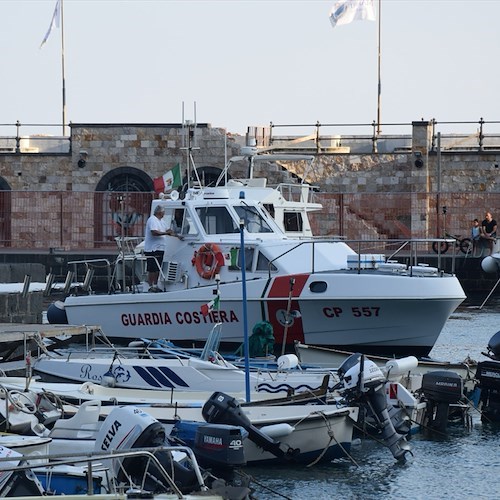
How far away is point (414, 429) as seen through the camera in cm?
1521

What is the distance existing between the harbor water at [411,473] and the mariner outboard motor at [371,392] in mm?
300

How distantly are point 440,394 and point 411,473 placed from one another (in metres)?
1.83

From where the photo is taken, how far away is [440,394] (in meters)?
15.2

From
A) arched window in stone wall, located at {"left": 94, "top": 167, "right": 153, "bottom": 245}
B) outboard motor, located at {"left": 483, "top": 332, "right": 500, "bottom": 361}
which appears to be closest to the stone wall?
arched window in stone wall, located at {"left": 94, "top": 167, "right": 153, "bottom": 245}

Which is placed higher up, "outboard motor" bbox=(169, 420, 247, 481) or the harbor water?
"outboard motor" bbox=(169, 420, 247, 481)

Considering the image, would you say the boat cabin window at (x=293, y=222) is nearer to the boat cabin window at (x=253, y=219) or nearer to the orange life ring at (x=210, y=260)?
the boat cabin window at (x=253, y=219)

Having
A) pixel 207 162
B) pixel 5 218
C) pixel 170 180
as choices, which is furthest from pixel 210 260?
pixel 5 218

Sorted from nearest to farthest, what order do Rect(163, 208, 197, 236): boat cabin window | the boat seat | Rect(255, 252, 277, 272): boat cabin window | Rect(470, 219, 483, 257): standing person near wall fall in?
the boat seat
Rect(255, 252, 277, 272): boat cabin window
Rect(163, 208, 197, 236): boat cabin window
Rect(470, 219, 483, 257): standing person near wall

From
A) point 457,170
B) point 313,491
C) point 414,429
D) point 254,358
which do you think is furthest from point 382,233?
point 313,491

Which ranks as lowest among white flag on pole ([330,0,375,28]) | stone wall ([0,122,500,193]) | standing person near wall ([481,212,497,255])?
standing person near wall ([481,212,497,255])

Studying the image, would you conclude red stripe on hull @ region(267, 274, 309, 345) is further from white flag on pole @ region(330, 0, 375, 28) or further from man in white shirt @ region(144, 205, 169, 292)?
white flag on pole @ region(330, 0, 375, 28)

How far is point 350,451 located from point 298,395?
2.66 ft

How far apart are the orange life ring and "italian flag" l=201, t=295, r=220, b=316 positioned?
535 mm

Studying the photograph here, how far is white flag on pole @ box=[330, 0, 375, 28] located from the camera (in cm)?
4266
